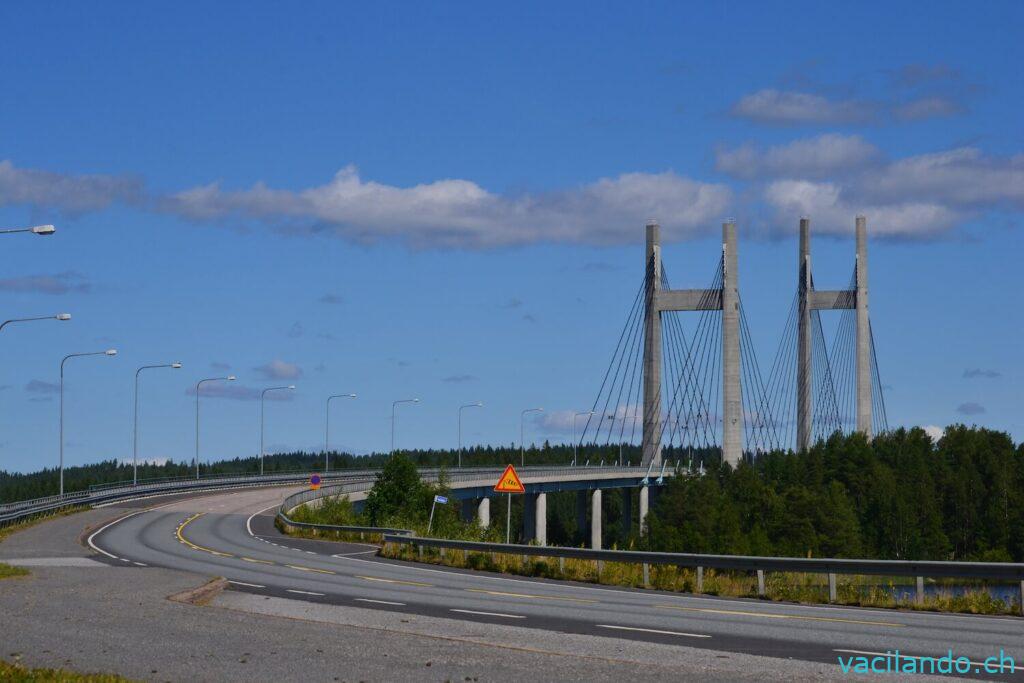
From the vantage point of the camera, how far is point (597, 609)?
22828mm

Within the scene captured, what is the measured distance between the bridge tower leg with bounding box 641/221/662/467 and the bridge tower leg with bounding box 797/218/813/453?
12.7m

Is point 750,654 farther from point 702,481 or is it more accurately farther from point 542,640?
point 702,481

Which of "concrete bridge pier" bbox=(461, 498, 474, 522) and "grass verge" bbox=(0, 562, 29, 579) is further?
"concrete bridge pier" bbox=(461, 498, 474, 522)

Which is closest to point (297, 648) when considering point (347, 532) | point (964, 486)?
point (347, 532)

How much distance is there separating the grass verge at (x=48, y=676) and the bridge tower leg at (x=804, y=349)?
308 feet

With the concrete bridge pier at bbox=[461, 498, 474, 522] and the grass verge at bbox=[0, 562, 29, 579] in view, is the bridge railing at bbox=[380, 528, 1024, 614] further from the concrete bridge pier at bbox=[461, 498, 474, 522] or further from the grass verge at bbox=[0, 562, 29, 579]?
the concrete bridge pier at bbox=[461, 498, 474, 522]

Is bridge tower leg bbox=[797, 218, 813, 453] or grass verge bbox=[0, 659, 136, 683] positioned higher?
bridge tower leg bbox=[797, 218, 813, 453]

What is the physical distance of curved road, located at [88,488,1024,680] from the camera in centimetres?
1752

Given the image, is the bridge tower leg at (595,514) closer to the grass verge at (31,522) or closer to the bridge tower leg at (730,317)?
the bridge tower leg at (730,317)

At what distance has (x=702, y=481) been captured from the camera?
11475cm

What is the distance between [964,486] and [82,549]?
9639 centimetres

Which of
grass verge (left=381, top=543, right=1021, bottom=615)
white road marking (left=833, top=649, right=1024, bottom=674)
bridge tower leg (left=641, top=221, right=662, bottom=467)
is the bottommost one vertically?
grass verge (left=381, top=543, right=1021, bottom=615)

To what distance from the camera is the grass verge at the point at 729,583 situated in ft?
75.0

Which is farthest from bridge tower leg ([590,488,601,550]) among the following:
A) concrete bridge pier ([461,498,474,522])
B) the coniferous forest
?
concrete bridge pier ([461,498,474,522])
